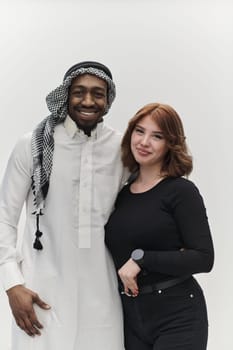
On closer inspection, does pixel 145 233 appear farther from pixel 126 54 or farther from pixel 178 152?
pixel 126 54

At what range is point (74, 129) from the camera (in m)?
1.71

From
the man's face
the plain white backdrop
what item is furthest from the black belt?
the plain white backdrop

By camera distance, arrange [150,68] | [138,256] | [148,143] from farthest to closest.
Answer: [150,68]
[148,143]
[138,256]

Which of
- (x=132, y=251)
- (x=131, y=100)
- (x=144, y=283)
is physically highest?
(x=131, y=100)

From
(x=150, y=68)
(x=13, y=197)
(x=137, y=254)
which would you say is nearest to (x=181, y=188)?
(x=137, y=254)

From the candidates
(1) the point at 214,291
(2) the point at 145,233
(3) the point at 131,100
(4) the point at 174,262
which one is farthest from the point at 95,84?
(1) the point at 214,291

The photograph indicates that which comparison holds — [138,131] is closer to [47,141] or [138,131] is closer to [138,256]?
[47,141]

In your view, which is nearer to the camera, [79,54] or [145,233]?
[145,233]

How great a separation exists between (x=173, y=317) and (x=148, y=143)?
57 cm

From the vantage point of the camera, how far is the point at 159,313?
159cm

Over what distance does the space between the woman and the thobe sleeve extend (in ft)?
1.06

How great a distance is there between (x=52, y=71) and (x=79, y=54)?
7.4 inches

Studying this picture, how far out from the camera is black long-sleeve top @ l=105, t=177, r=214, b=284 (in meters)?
1.53

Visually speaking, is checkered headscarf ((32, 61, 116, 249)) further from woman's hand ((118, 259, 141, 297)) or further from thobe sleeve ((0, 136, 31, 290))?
woman's hand ((118, 259, 141, 297))
